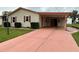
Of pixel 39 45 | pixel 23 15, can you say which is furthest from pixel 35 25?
pixel 39 45

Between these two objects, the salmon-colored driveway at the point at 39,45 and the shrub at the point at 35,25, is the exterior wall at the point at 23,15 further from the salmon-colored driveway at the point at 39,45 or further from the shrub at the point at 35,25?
the salmon-colored driveway at the point at 39,45

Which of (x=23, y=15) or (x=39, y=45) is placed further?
(x=23, y=15)

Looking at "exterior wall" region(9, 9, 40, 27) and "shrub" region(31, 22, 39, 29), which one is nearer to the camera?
"shrub" region(31, 22, 39, 29)

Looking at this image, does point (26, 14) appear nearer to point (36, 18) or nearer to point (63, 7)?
point (36, 18)

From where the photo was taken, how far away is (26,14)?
1097 inches

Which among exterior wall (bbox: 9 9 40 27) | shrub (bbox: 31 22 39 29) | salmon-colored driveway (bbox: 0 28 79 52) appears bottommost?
shrub (bbox: 31 22 39 29)

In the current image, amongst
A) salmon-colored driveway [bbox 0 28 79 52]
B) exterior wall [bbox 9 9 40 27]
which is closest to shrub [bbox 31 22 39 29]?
exterior wall [bbox 9 9 40 27]

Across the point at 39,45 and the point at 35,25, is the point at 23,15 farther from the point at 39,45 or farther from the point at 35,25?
the point at 39,45

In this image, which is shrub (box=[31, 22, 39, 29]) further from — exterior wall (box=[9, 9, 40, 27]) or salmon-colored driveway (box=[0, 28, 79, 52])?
salmon-colored driveway (box=[0, 28, 79, 52])

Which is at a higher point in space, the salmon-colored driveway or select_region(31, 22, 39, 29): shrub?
the salmon-colored driveway

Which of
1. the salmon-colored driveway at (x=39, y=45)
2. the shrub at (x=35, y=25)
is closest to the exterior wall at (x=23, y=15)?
the shrub at (x=35, y=25)
